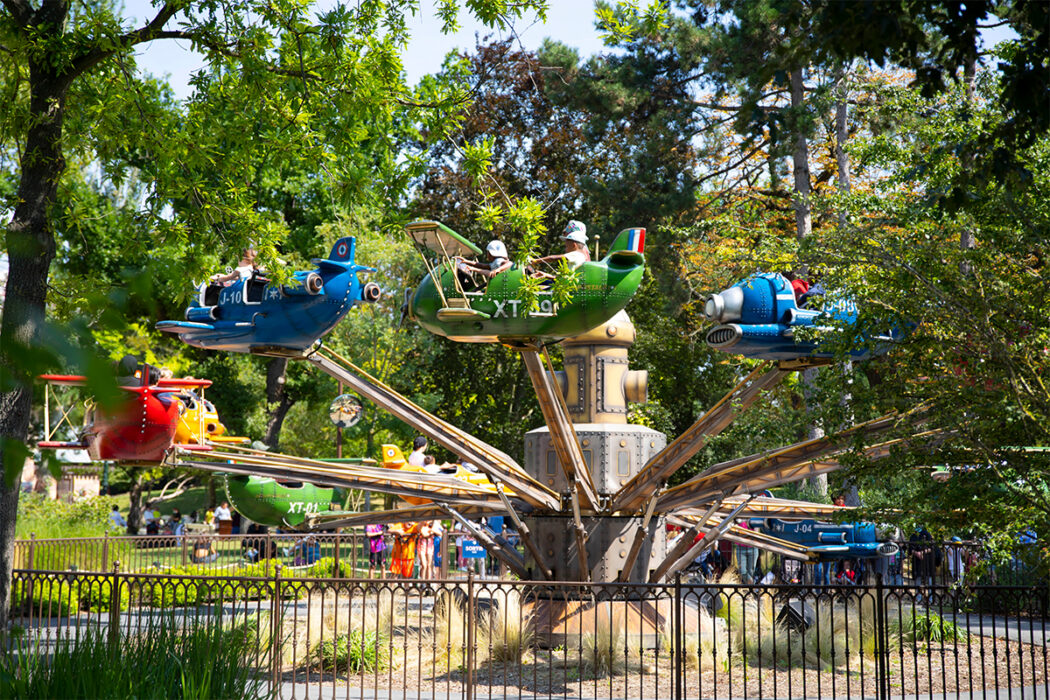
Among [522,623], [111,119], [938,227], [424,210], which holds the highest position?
[424,210]

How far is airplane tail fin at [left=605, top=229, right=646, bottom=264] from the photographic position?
9781 mm

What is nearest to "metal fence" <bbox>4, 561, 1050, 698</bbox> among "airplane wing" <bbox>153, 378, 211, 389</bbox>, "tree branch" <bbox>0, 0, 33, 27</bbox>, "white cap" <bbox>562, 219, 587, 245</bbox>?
"airplane wing" <bbox>153, 378, 211, 389</bbox>

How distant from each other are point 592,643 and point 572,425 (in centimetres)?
239

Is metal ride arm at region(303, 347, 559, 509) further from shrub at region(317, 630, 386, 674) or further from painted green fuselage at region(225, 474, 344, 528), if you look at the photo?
painted green fuselage at region(225, 474, 344, 528)

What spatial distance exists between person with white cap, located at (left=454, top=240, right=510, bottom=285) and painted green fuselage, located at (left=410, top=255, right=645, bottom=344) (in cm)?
11

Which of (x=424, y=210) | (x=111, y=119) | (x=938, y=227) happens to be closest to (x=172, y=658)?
(x=111, y=119)

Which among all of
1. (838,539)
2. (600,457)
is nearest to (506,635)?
(600,457)

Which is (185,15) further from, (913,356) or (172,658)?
(913,356)

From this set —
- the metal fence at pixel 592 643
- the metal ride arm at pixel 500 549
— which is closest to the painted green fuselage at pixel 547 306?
the metal fence at pixel 592 643

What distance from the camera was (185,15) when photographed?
9117 millimetres

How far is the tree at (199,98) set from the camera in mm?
8180

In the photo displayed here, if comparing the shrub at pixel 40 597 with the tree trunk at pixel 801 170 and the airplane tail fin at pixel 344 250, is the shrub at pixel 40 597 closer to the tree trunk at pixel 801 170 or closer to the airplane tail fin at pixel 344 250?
the airplane tail fin at pixel 344 250

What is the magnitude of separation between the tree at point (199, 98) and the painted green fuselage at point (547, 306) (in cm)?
189

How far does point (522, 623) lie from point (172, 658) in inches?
175
